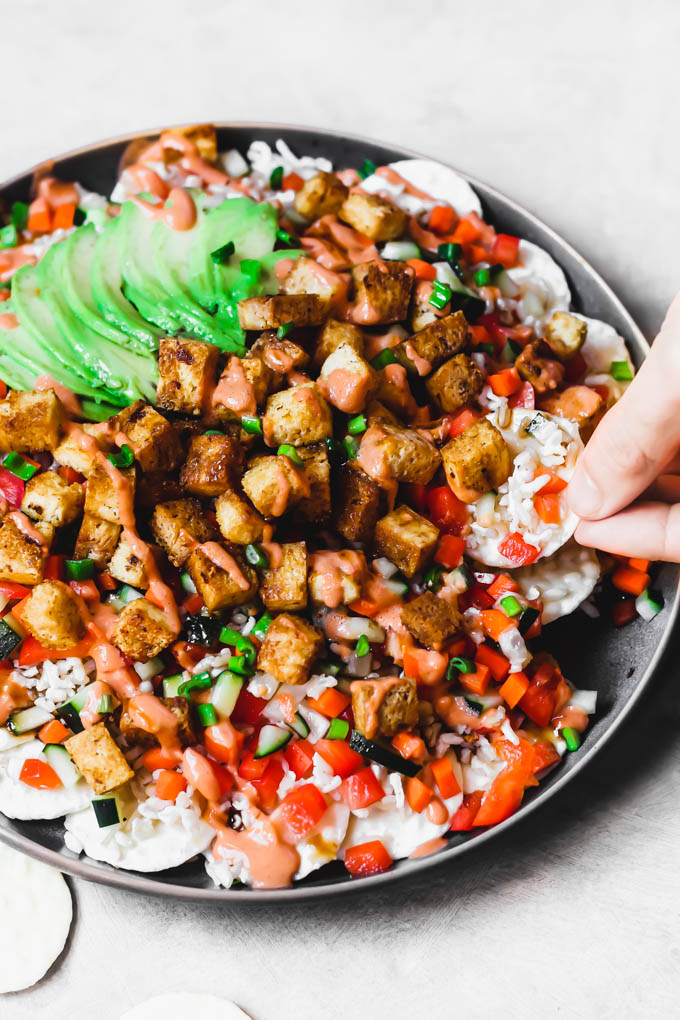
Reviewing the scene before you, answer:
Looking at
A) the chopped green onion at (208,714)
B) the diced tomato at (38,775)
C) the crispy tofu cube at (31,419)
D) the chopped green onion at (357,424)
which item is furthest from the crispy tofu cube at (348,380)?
the diced tomato at (38,775)

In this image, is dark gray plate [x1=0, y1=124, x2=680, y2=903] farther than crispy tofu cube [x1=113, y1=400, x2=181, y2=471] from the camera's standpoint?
No

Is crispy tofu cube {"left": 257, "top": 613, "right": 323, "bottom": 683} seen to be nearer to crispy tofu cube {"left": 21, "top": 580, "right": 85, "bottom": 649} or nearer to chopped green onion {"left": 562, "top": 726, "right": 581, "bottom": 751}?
crispy tofu cube {"left": 21, "top": 580, "right": 85, "bottom": 649}

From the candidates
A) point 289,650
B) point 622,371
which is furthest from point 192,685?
point 622,371

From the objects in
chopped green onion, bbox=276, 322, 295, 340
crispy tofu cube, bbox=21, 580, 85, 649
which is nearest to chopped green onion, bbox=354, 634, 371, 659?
crispy tofu cube, bbox=21, 580, 85, 649

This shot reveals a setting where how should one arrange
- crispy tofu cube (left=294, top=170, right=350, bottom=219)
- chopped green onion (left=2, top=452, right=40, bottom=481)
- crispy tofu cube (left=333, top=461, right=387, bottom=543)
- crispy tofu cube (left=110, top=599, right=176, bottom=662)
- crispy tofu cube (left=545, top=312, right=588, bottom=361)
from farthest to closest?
1. crispy tofu cube (left=294, top=170, right=350, bottom=219)
2. crispy tofu cube (left=545, top=312, right=588, bottom=361)
3. chopped green onion (left=2, top=452, right=40, bottom=481)
4. crispy tofu cube (left=333, top=461, right=387, bottom=543)
5. crispy tofu cube (left=110, top=599, right=176, bottom=662)

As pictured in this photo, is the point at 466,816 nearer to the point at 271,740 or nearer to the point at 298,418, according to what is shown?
the point at 271,740

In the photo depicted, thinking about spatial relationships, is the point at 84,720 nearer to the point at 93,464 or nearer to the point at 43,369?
the point at 93,464

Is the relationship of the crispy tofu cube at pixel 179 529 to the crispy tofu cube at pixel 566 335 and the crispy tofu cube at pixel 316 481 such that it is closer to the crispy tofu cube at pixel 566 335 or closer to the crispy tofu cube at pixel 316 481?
the crispy tofu cube at pixel 316 481
